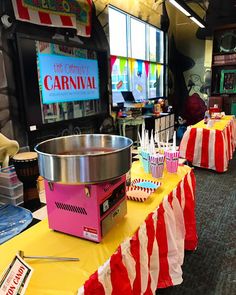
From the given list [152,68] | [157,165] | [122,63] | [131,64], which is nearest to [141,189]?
[157,165]

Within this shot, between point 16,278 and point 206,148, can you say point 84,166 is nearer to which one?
point 16,278

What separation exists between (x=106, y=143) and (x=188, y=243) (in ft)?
3.80

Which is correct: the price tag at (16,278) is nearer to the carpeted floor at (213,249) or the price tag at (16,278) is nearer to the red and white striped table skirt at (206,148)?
the carpeted floor at (213,249)

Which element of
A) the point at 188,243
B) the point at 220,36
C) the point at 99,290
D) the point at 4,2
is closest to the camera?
the point at 99,290

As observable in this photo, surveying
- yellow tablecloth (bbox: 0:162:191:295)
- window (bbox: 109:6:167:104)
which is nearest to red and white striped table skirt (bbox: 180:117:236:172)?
window (bbox: 109:6:167:104)

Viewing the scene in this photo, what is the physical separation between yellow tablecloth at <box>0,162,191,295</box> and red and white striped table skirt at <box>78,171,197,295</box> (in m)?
0.03

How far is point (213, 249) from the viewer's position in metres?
1.99

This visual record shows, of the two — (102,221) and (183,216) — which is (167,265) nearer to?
(183,216)

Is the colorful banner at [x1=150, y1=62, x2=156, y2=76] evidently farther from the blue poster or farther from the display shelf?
the blue poster

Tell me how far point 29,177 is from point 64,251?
866 millimetres

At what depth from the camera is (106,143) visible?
1.21 m

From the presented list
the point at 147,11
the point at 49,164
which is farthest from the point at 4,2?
the point at 147,11

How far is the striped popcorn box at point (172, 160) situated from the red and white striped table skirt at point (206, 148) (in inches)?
85.7

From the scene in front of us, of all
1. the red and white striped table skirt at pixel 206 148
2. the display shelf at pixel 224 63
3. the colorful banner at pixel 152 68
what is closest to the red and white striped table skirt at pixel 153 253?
the red and white striped table skirt at pixel 206 148
